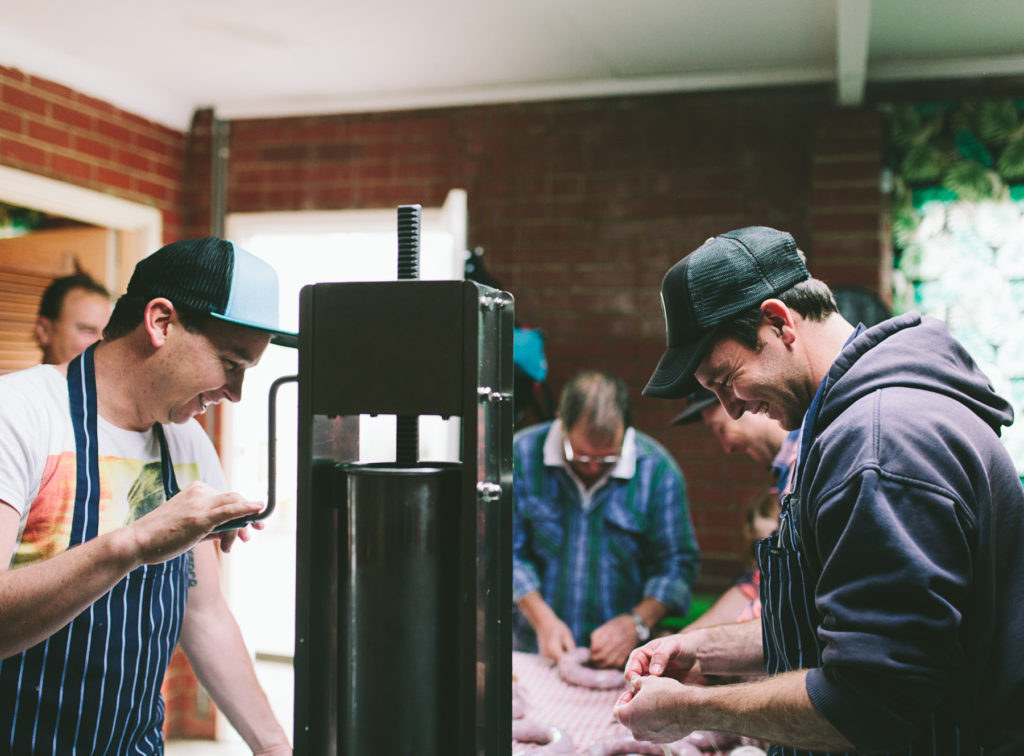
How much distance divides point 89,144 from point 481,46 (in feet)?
5.29

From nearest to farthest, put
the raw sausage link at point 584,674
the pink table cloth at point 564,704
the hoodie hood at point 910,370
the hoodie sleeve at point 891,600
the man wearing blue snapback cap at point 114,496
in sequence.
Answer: the hoodie sleeve at point 891,600, the hoodie hood at point 910,370, the man wearing blue snapback cap at point 114,496, the pink table cloth at point 564,704, the raw sausage link at point 584,674

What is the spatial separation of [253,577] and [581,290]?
5.85 feet

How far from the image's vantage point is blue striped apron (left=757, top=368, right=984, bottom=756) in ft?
3.55

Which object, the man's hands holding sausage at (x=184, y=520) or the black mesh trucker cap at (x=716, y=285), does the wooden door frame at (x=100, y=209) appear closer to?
the man's hands holding sausage at (x=184, y=520)

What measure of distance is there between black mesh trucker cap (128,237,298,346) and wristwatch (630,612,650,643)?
59.4 inches

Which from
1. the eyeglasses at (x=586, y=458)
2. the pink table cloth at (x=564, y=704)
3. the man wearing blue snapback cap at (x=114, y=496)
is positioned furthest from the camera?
the eyeglasses at (x=586, y=458)

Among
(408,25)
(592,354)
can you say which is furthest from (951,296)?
(408,25)

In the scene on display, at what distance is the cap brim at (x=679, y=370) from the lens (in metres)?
1.22

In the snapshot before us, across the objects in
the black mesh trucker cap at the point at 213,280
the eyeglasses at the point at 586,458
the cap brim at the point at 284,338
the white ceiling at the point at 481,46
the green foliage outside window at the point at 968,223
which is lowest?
the eyeglasses at the point at 586,458

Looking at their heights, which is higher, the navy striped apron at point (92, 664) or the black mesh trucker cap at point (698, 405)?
the black mesh trucker cap at point (698, 405)

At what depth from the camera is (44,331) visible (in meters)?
2.94

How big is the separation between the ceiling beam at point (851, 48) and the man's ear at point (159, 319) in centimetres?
196

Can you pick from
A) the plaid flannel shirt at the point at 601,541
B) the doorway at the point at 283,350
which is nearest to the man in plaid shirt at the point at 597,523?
the plaid flannel shirt at the point at 601,541

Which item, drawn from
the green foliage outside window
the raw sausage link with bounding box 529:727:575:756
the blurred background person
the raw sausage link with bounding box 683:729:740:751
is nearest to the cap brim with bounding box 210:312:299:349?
the raw sausage link with bounding box 529:727:575:756
